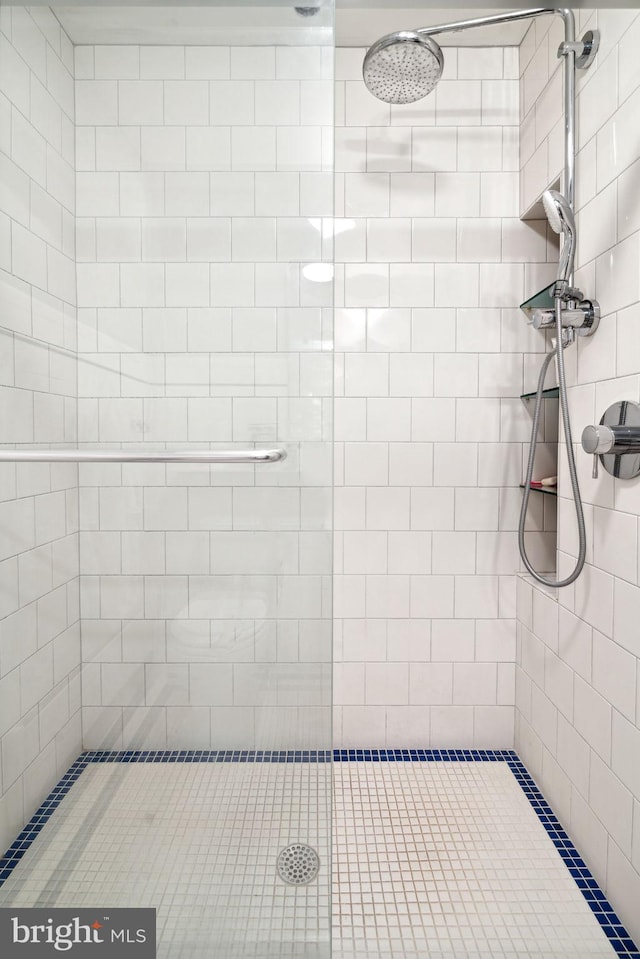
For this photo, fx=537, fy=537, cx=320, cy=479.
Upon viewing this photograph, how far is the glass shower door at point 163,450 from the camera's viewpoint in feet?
3.12

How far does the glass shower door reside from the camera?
951 mm

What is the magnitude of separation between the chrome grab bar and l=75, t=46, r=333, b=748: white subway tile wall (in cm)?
2

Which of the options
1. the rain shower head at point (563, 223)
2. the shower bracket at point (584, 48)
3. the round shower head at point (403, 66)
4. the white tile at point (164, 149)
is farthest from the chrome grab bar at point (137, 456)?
the shower bracket at point (584, 48)

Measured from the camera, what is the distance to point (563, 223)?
1.42 m

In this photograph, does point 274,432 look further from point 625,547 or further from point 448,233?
point 448,233

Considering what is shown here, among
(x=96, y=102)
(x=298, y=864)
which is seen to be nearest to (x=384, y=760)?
(x=298, y=864)

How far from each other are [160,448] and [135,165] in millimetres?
507

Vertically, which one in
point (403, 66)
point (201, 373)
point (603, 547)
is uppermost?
point (403, 66)

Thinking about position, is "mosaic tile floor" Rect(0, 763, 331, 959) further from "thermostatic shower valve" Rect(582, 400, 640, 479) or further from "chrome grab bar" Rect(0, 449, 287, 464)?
"thermostatic shower valve" Rect(582, 400, 640, 479)

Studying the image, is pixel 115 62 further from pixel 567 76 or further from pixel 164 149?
pixel 567 76

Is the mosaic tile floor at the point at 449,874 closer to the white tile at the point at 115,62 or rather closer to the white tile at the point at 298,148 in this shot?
the white tile at the point at 298,148

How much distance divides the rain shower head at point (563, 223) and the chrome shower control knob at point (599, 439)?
478mm

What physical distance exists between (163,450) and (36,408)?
24 cm

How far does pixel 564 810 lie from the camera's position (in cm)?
157
